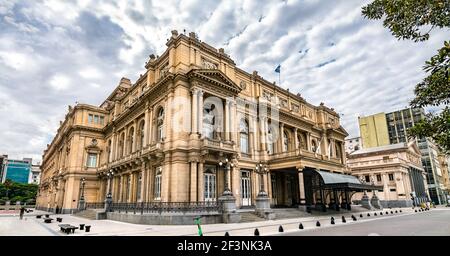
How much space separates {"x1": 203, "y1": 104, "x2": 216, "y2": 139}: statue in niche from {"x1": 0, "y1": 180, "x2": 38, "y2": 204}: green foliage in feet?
244

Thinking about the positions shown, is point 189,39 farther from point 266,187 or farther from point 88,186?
point 88,186

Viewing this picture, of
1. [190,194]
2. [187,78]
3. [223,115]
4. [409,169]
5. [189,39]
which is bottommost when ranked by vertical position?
[190,194]

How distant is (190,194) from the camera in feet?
78.2

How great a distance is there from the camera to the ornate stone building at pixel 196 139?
83.9 ft

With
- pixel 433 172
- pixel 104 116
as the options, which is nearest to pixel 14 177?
pixel 104 116

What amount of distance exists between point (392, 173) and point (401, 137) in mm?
29472

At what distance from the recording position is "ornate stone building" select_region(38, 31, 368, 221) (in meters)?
25.6

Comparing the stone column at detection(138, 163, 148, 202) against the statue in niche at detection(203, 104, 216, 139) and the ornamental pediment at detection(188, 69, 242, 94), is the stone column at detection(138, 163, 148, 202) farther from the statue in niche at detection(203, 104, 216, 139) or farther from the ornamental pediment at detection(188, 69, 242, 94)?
the ornamental pediment at detection(188, 69, 242, 94)

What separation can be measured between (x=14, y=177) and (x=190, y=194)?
128814mm

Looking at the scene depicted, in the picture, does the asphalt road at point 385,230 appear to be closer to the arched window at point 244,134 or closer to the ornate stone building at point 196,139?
the ornate stone building at point 196,139

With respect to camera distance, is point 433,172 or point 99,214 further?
point 433,172

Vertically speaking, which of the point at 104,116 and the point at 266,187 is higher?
the point at 104,116
